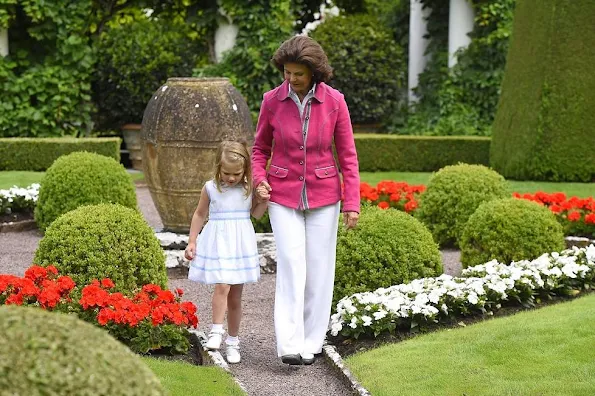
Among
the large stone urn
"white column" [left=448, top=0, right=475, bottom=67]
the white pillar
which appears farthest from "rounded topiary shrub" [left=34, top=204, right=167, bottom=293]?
"white column" [left=448, top=0, right=475, bottom=67]

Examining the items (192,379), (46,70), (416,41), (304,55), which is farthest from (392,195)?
(416,41)

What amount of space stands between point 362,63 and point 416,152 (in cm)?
245

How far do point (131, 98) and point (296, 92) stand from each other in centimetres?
1166

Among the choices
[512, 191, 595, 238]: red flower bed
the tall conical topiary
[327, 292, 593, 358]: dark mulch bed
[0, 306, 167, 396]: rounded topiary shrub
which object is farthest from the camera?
the tall conical topiary

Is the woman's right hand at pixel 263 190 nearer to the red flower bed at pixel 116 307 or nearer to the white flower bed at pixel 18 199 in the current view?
the red flower bed at pixel 116 307

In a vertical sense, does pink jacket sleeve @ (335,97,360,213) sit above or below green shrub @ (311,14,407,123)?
below

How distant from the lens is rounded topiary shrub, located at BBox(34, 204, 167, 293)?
21.0 ft

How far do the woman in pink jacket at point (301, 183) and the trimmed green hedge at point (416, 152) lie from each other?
9.59 meters

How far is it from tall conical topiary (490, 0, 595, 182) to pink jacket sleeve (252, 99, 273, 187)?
26.3ft

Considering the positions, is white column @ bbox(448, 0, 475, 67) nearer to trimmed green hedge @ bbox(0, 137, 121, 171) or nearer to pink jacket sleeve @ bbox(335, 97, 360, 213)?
trimmed green hedge @ bbox(0, 137, 121, 171)

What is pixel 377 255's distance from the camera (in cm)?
683

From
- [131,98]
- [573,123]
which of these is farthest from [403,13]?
[573,123]

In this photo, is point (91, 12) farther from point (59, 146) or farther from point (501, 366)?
point (501, 366)

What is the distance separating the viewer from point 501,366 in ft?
17.6
